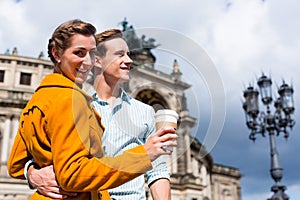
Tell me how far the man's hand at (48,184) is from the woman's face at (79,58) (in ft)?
1.61

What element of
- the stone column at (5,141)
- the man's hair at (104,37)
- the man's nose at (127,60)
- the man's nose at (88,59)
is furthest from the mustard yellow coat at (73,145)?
the stone column at (5,141)

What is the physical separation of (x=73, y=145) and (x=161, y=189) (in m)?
0.88

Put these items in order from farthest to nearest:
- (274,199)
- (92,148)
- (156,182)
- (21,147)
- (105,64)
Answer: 1. (274,199)
2. (156,182)
3. (105,64)
4. (21,147)
5. (92,148)

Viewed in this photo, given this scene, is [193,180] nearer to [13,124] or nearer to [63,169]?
[13,124]

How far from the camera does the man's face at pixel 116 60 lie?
6.93ft

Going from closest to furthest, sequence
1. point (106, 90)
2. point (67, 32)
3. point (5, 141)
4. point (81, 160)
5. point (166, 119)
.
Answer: point (81, 160), point (166, 119), point (67, 32), point (106, 90), point (5, 141)

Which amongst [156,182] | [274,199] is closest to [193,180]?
[274,199]

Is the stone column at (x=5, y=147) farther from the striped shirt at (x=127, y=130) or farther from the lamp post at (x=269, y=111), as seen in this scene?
the striped shirt at (x=127, y=130)

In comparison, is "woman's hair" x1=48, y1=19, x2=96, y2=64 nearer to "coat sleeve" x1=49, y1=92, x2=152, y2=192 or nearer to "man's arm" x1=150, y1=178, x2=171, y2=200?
"coat sleeve" x1=49, y1=92, x2=152, y2=192

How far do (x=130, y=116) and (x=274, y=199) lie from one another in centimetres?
1255

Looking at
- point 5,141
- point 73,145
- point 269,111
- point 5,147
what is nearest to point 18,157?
point 73,145

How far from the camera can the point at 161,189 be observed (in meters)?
2.33

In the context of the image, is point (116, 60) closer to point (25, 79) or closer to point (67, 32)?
point (67, 32)

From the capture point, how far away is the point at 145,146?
1692 millimetres
